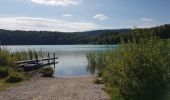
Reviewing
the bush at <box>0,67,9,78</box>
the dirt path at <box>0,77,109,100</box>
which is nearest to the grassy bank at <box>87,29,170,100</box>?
the dirt path at <box>0,77,109,100</box>

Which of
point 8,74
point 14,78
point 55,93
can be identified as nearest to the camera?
point 55,93

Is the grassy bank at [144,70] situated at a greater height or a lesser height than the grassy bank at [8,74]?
greater

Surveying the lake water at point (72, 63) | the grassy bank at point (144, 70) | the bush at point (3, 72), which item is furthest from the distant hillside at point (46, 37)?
the grassy bank at point (144, 70)

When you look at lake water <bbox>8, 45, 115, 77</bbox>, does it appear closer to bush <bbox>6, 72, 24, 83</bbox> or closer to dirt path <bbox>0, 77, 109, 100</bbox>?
bush <bbox>6, 72, 24, 83</bbox>

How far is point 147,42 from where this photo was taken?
1287 cm

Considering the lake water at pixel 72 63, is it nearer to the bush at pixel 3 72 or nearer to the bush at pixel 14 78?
the bush at pixel 14 78

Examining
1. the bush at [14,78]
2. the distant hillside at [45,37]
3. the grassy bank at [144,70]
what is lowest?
the distant hillside at [45,37]

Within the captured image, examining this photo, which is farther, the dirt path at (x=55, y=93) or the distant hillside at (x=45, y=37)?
the distant hillside at (x=45, y=37)

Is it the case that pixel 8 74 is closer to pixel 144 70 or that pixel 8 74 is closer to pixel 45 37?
pixel 144 70

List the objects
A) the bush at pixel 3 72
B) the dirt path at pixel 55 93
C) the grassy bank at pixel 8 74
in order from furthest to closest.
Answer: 1. the bush at pixel 3 72
2. the grassy bank at pixel 8 74
3. the dirt path at pixel 55 93

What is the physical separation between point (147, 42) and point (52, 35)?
455 feet

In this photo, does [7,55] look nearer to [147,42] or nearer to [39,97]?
[39,97]

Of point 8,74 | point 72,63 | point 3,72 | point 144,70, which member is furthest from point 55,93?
point 72,63

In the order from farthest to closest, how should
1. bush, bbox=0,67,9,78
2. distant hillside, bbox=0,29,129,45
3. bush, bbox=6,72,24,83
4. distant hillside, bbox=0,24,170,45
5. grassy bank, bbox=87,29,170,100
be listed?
distant hillside, bbox=0,29,129,45 < distant hillside, bbox=0,24,170,45 < bush, bbox=0,67,9,78 < bush, bbox=6,72,24,83 < grassy bank, bbox=87,29,170,100
